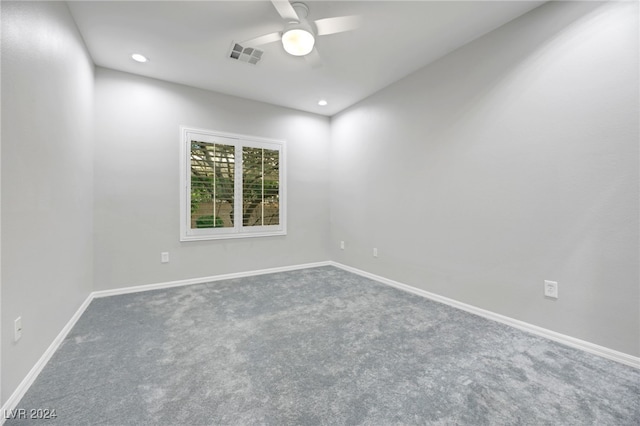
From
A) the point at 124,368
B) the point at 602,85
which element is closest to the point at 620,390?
the point at 602,85

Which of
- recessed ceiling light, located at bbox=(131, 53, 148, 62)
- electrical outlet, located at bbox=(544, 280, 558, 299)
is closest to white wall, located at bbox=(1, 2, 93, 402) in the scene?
recessed ceiling light, located at bbox=(131, 53, 148, 62)

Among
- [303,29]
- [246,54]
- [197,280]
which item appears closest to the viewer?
[303,29]

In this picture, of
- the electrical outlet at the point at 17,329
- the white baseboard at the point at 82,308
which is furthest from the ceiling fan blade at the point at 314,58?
the white baseboard at the point at 82,308

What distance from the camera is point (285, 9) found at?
188 cm

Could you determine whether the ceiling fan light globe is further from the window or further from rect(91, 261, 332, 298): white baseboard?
rect(91, 261, 332, 298): white baseboard

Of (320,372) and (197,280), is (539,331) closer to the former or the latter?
(320,372)

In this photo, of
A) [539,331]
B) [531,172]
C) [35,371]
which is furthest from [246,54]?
[539,331]

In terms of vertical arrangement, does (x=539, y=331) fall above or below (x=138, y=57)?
below

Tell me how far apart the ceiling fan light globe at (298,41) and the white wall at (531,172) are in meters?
1.60

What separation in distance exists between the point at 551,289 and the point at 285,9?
301cm

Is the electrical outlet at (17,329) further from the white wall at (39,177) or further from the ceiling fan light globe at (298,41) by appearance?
the ceiling fan light globe at (298,41)

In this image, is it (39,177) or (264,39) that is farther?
(264,39)

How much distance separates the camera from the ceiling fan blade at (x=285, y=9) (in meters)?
1.79

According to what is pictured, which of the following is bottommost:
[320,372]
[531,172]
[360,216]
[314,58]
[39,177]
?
[320,372]
